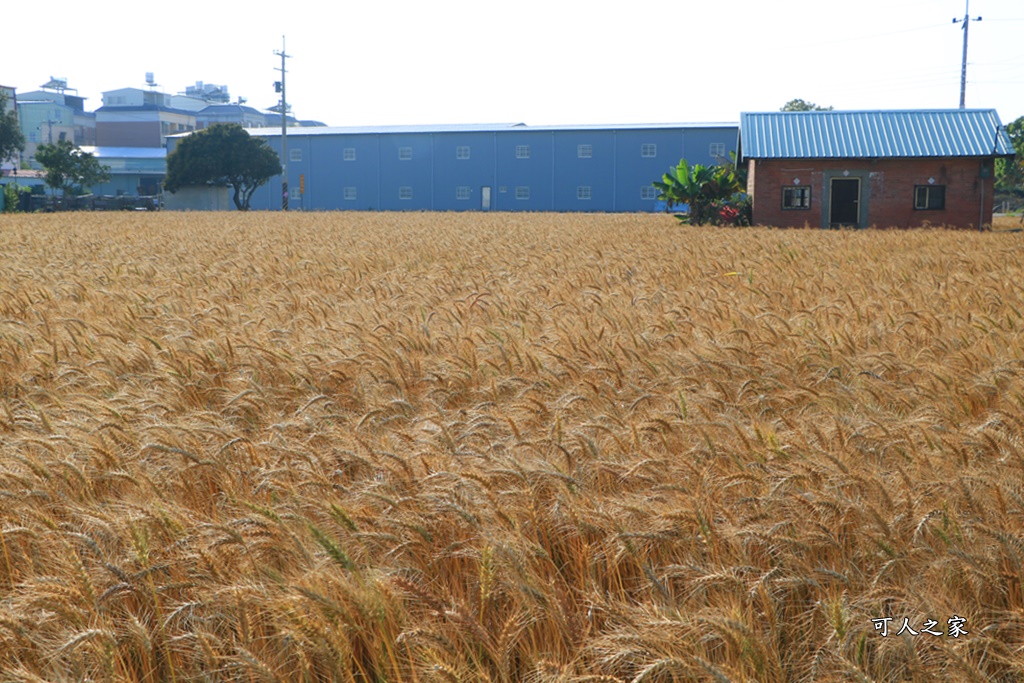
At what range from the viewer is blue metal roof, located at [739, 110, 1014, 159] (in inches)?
1385

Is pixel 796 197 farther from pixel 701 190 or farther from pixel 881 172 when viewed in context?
pixel 701 190

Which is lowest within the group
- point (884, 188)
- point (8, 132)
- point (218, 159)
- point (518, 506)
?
point (518, 506)

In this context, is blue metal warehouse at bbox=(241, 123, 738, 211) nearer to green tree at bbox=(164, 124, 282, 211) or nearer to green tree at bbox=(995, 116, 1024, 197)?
green tree at bbox=(164, 124, 282, 211)

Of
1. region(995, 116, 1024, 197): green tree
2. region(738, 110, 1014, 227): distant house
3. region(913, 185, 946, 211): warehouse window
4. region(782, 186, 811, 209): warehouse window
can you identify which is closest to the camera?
region(738, 110, 1014, 227): distant house

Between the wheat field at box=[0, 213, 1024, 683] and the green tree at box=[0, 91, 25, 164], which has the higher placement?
the green tree at box=[0, 91, 25, 164]

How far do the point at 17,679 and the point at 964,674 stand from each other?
7.73 ft

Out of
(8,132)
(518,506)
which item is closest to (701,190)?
(518,506)

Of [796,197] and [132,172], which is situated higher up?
[132,172]

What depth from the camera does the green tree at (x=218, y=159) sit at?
68562mm

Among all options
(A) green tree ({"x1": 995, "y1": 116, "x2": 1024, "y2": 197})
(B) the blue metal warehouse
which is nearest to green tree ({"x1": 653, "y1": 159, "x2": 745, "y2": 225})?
(A) green tree ({"x1": 995, "y1": 116, "x2": 1024, "y2": 197})

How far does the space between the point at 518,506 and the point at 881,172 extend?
36.0 metres

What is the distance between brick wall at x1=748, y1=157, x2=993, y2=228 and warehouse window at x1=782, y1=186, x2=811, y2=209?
163mm

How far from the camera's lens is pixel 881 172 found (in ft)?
118

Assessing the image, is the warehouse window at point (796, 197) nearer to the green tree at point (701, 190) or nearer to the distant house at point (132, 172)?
the green tree at point (701, 190)
